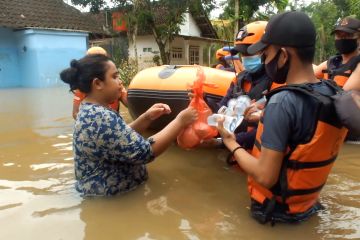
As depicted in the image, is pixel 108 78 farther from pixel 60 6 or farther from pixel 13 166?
pixel 60 6

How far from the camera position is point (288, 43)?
194 centimetres

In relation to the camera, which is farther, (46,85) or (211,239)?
(46,85)

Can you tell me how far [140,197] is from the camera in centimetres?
288

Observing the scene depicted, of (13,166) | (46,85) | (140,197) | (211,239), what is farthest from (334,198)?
(46,85)

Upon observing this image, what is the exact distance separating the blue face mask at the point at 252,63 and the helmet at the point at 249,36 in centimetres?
8

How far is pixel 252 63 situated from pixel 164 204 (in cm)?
130

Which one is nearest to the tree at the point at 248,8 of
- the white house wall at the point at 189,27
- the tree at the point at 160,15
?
the tree at the point at 160,15

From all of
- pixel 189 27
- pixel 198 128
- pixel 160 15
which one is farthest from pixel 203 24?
pixel 198 128

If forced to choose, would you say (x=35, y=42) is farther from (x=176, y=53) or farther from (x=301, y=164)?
(x=301, y=164)

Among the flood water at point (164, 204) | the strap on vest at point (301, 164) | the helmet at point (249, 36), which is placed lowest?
the flood water at point (164, 204)

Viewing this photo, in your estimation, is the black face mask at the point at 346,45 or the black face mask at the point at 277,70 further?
the black face mask at the point at 346,45

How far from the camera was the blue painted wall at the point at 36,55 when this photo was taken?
539 inches

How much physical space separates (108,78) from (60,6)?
47.3 ft

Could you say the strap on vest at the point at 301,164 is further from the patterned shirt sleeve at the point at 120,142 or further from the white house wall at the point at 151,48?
the white house wall at the point at 151,48
